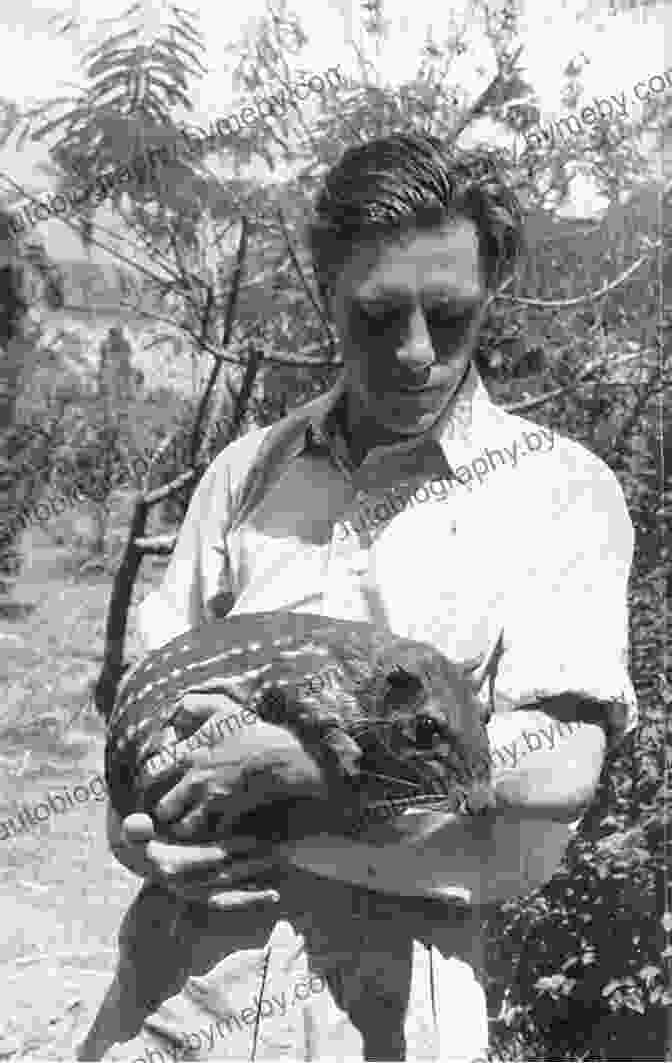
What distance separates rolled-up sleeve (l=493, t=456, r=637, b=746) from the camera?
3.95ft

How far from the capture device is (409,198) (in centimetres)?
124

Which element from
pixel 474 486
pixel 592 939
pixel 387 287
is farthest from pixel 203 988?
pixel 592 939

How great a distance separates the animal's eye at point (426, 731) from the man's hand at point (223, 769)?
0.35 feet

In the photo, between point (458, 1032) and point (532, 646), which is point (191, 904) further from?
point (532, 646)

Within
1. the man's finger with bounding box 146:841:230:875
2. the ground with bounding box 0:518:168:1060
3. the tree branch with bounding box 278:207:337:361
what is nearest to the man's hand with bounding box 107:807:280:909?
the man's finger with bounding box 146:841:230:875

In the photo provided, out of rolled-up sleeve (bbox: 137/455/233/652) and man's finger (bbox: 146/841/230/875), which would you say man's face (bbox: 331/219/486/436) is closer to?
rolled-up sleeve (bbox: 137/455/233/652)

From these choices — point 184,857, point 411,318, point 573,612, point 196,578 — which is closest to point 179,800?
point 184,857

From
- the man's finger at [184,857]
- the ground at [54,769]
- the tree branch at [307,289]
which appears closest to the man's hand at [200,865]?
the man's finger at [184,857]

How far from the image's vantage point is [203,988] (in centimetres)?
127

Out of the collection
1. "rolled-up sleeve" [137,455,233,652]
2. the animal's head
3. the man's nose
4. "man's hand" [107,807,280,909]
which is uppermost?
the man's nose

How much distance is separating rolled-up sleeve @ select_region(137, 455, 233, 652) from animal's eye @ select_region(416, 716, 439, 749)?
361 millimetres

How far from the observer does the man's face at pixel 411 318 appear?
4.12 ft

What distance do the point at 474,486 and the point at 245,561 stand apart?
0.26 metres

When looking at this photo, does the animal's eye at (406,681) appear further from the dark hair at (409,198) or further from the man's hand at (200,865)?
the dark hair at (409,198)
